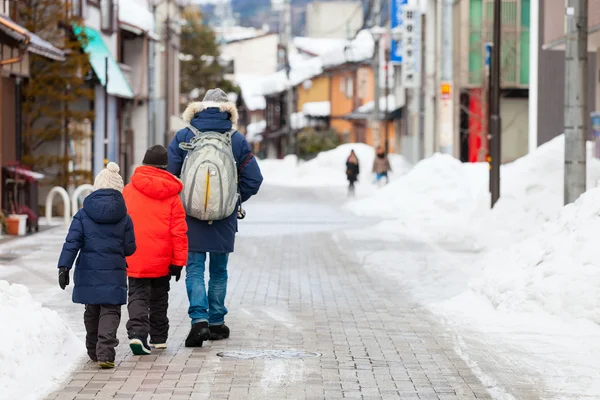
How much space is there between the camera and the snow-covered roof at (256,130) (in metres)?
107

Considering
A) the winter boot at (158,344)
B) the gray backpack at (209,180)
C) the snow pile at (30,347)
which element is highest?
the gray backpack at (209,180)

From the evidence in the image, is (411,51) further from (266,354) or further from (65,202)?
(266,354)

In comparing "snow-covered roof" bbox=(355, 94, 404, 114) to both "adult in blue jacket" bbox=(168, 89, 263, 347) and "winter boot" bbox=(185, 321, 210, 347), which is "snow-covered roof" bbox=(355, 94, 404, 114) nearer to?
"adult in blue jacket" bbox=(168, 89, 263, 347)

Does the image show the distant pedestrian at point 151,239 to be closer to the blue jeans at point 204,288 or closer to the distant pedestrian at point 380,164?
the blue jeans at point 204,288

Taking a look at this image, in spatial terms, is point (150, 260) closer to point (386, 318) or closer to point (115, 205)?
point (115, 205)

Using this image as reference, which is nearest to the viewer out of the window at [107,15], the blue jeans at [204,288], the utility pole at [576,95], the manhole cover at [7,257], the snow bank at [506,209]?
the blue jeans at [204,288]

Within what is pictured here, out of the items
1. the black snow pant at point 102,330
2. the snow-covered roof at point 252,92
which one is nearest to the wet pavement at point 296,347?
the black snow pant at point 102,330

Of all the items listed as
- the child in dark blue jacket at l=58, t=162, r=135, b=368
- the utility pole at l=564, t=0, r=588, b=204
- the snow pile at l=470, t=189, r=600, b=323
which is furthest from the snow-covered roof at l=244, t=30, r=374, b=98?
the child in dark blue jacket at l=58, t=162, r=135, b=368

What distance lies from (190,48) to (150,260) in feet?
187

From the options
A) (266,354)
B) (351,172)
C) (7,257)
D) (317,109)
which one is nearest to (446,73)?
(351,172)

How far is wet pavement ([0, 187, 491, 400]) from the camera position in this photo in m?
7.66

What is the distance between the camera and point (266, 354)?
29.7 ft

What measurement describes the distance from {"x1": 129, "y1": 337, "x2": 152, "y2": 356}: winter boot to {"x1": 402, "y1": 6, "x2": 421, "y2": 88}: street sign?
123 feet

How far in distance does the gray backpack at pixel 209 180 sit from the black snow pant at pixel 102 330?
1159 millimetres
